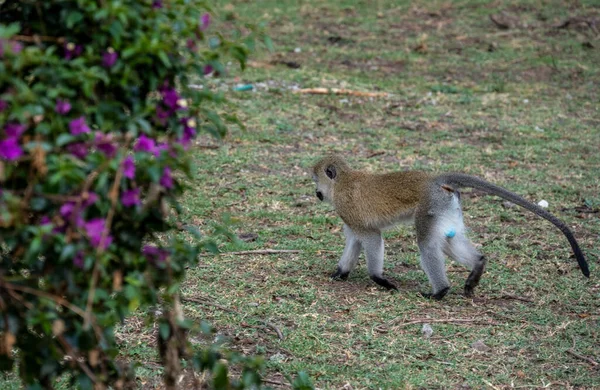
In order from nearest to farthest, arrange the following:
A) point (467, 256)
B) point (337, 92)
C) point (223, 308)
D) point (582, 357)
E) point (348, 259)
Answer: point (582, 357)
point (223, 308)
point (467, 256)
point (348, 259)
point (337, 92)

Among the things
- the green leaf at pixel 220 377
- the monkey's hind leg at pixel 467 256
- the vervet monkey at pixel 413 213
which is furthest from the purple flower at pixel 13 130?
the monkey's hind leg at pixel 467 256

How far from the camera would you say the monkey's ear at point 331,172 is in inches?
258

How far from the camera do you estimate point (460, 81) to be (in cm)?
1257

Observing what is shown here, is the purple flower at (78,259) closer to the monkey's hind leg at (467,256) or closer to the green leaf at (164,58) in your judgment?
the green leaf at (164,58)

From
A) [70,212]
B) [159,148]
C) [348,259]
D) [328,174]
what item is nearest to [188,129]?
[159,148]

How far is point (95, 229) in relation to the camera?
8.74 feet

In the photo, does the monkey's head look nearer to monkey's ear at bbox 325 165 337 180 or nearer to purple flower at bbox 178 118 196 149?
monkey's ear at bbox 325 165 337 180

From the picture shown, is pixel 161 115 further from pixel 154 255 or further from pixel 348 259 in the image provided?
pixel 348 259

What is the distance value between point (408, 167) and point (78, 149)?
6.43m

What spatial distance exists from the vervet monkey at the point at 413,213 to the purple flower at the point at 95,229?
3.60 metres

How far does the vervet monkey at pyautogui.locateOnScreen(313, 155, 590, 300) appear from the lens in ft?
19.6

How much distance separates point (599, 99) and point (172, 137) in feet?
33.0

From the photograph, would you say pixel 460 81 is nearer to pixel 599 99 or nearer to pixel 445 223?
pixel 599 99

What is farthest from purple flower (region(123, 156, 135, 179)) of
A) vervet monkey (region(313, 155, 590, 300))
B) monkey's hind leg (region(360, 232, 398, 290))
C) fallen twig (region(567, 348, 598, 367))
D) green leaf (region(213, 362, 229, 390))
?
monkey's hind leg (region(360, 232, 398, 290))
